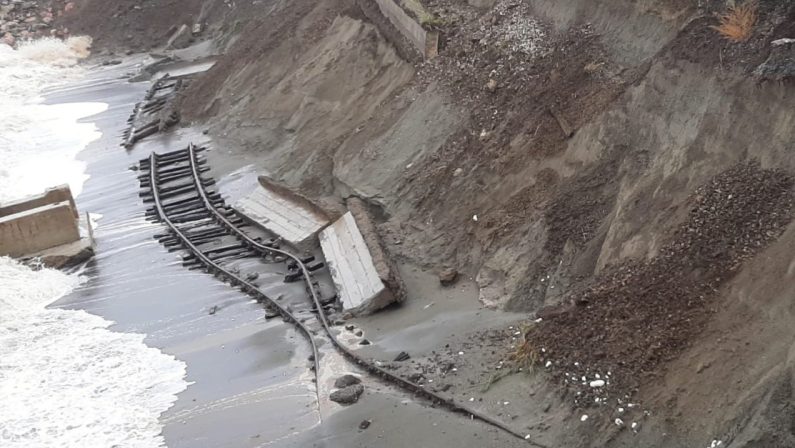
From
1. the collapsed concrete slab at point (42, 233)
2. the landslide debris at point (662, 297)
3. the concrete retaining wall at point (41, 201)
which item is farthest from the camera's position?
the concrete retaining wall at point (41, 201)

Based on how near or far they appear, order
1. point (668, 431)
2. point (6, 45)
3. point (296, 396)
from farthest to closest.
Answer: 1. point (6, 45)
2. point (296, 396)
3. point (668, 431)

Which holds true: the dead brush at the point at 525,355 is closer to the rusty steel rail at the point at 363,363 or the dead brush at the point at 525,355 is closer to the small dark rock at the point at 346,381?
the rusty steel rail at the point at 363,363

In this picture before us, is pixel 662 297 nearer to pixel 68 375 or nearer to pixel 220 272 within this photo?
pixel 68 375

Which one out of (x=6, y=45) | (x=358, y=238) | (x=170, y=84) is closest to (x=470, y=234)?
(x=358, y=238)

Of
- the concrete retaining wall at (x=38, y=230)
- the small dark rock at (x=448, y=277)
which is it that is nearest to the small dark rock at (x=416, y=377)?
the small dark rock at (x=448, y=277)

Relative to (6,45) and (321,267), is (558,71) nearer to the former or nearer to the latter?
(321,267)

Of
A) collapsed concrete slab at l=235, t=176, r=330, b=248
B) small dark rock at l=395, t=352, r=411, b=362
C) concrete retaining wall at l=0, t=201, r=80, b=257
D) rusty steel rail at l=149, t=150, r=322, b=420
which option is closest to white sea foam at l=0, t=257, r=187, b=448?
rusty steel rail at l=149, t=150, r=322, b=420

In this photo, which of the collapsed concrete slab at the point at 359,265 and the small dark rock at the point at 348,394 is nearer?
the small dark rock at the point at 348,394

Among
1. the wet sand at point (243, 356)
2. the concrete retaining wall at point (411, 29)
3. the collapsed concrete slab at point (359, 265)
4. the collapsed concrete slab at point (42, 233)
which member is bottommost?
the wet sand at point (243, 356)

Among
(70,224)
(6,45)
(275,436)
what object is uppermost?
(6,45)
